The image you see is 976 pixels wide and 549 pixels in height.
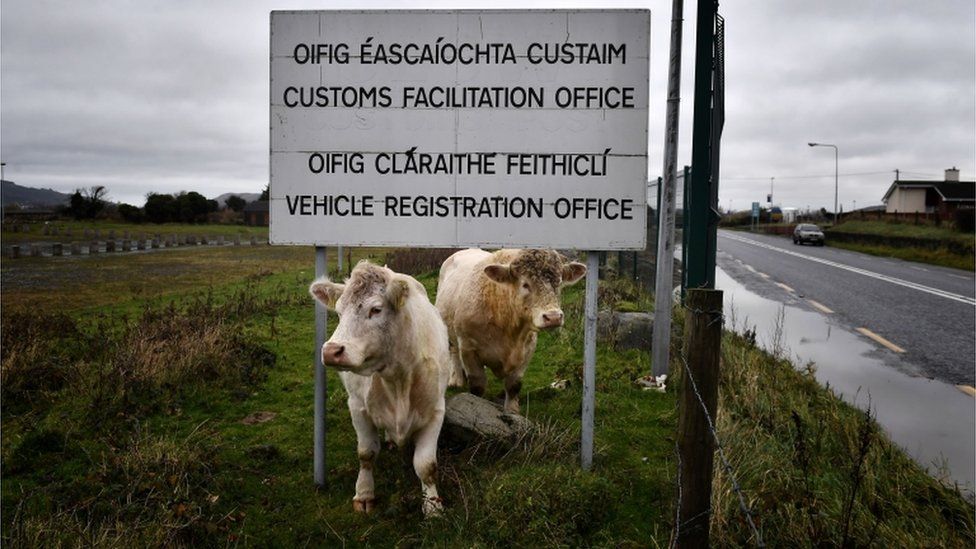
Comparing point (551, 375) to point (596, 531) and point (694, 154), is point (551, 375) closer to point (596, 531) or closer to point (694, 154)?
point (596, 531)

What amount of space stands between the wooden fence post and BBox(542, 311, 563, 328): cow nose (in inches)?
92.8

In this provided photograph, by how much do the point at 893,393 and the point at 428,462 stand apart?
633 cm

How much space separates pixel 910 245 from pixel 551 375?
3166cm

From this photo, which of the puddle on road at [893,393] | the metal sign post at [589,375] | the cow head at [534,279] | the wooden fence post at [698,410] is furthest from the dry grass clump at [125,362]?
the puddle on road at [893,393]

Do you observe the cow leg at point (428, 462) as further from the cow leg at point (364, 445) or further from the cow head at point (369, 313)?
the cow head at point (369, 313)

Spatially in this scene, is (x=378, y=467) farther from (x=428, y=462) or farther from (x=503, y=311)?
(x=503, y=311)

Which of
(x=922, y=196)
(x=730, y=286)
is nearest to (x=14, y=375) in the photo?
(x=730, y=286)

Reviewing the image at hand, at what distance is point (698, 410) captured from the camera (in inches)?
127

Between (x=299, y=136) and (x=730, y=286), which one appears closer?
(x=299, y=136)

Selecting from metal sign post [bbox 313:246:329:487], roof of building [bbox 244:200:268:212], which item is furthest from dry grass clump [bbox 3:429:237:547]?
roof of building [bbox 244:200:268:212]

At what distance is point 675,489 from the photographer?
468cm

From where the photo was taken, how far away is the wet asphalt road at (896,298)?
9.77 metres

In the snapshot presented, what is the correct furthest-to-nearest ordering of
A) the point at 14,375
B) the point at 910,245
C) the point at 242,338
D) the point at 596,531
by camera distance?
the point at 910,245 → the point at 242,338 → the point at 14,375 → the point at 596,531

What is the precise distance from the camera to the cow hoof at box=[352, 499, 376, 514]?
15.6 feet
